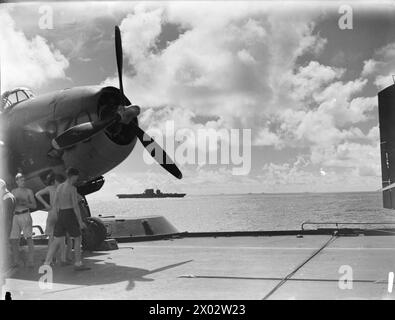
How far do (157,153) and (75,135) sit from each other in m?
2.50

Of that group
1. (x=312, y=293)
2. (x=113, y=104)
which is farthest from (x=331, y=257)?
(x=113, y=104)

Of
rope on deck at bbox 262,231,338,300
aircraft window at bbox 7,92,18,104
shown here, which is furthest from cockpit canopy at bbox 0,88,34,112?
rope on deck at bbox 262,231,338,300

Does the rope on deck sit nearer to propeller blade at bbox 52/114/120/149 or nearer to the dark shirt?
the dark shirt

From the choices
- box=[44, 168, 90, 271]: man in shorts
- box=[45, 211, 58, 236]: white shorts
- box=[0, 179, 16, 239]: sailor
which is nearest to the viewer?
box=[0, 179, 16, 239]: sailor

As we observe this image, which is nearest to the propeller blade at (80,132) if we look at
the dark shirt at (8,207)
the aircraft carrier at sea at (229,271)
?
the aircraft carrier at sea at (229,271)

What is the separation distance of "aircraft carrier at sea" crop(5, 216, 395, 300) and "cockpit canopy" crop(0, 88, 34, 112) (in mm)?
4177

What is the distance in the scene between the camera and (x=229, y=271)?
856 cm

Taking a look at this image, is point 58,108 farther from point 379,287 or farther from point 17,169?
point 379,287

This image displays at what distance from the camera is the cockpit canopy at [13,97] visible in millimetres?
13248

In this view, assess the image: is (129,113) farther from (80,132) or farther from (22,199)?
(22,199)

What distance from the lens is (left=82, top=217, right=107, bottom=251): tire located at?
40.7 feet

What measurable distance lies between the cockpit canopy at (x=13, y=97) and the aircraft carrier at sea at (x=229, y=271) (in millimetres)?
4177

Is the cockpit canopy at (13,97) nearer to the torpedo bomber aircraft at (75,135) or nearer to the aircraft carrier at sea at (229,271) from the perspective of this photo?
the torpedo bomber aircraft at (75,135)
